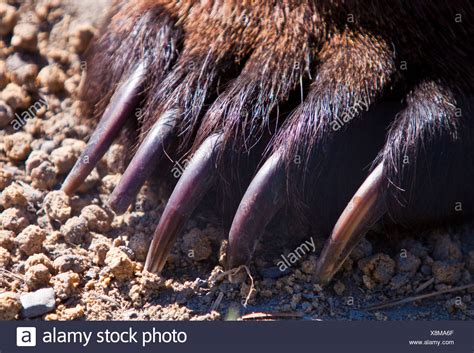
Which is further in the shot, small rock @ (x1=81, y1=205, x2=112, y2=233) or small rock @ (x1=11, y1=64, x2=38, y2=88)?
small rock @ (x1=11, y1=64, x2=38, y2=88)

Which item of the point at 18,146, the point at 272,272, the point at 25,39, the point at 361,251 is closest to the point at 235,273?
the point at 272,272

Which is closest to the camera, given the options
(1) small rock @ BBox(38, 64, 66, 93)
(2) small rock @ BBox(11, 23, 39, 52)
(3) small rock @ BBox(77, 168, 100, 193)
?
(3) small rock @ BBox(77, 168, 100, 193)

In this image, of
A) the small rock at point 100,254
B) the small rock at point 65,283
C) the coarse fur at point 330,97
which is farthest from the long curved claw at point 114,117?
the small rock at point 65,283

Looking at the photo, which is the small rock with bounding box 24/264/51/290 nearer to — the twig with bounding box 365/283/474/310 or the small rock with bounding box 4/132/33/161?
the small rock with bounding box 4/132/33/161

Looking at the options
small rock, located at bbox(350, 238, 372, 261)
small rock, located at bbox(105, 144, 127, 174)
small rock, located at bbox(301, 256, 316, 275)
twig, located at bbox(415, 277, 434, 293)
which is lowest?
A: twig, located at bbox(415, 277, 434, 293)

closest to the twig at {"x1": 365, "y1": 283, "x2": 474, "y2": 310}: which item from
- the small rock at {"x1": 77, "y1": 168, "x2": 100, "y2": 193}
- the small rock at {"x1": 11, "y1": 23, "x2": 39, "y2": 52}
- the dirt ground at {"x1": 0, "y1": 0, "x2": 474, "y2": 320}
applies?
the dirt ground at {"x1": 0, "y1": 0, "x2": 474, "y2": 320}

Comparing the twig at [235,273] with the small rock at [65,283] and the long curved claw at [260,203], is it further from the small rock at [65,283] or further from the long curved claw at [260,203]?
the small rock at [65,283]

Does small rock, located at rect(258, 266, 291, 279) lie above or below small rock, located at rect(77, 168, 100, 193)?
below

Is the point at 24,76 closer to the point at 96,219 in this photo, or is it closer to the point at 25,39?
the point at 25,39

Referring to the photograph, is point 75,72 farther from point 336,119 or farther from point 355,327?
point 355,327
